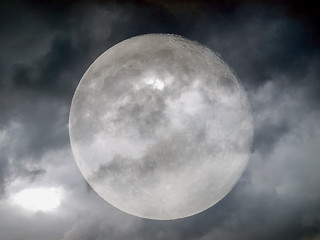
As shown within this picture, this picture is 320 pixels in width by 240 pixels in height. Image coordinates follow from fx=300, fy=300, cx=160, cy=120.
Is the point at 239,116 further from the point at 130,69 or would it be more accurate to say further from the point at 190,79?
the point at 130,69

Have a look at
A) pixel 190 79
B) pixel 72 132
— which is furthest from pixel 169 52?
pixel 72 132

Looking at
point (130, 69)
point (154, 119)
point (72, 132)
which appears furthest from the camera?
point (72, 132)

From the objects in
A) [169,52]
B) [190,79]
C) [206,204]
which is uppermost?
[169,52]

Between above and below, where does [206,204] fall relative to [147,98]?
below

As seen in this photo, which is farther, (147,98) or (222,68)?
(222,68)

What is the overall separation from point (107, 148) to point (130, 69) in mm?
3562

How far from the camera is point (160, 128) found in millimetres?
12133

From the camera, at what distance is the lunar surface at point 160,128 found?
1227 centimetres

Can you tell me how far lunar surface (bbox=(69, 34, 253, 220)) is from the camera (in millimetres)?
12266

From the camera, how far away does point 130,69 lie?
13.1 meters

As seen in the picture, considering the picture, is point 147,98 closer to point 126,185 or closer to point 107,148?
point 107,148

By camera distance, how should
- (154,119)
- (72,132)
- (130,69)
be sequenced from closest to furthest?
(154,119), (130,69), (72,132)

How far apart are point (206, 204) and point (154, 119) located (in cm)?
552

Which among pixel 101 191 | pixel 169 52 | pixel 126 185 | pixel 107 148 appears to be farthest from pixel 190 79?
pixel 101 191
